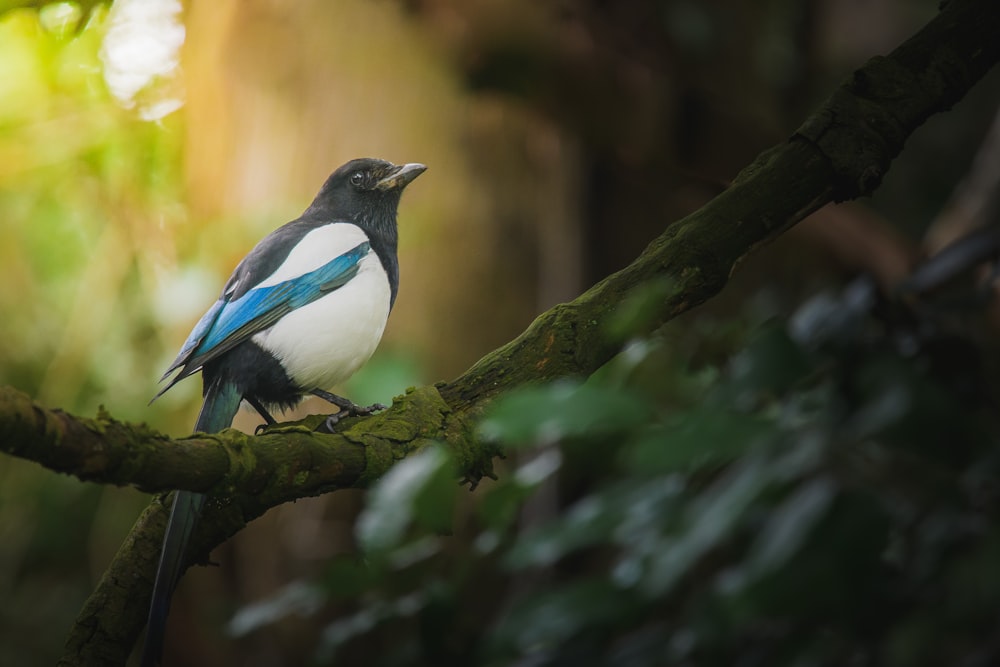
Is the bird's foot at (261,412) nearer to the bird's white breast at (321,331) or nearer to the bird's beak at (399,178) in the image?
the bird's white breast at (321,331)

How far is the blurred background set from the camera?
114 inches

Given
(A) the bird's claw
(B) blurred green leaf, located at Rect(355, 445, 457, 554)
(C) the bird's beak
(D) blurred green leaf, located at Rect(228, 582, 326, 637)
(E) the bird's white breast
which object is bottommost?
(B) blurred green leaf, located at Rect(355, 445, 457, 554)

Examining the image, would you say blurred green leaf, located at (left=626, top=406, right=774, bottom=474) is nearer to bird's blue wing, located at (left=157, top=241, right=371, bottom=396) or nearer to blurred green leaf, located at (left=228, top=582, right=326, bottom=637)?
blurred green leaf, located at (left=228, top=582, right=326, bottom=637)

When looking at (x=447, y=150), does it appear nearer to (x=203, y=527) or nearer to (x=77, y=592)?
(x=203, y=527)

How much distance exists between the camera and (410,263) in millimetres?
3053

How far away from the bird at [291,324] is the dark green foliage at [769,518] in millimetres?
541

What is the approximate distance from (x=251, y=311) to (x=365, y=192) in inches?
17.0

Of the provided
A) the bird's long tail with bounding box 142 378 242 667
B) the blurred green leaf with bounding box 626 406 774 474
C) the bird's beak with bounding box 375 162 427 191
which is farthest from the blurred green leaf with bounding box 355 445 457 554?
the bird's beak with bounding box 375 162 427 191

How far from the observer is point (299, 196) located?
112 inches

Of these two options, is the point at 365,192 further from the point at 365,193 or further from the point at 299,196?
the point at 299,196

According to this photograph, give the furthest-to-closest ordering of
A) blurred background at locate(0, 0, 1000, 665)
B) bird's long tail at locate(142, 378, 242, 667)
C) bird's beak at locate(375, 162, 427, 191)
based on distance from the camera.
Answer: blurred background at locate(0, 0, 1000, 665) < bird's beak at locate(375, 162, 427, 191) < bird's long tail at locate(142, 378, 242, 667)

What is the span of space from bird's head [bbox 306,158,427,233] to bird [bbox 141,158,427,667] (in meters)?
0.08

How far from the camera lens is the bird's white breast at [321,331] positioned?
6.03ft

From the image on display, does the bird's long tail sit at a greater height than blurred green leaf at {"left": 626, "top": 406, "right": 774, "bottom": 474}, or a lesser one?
greater
